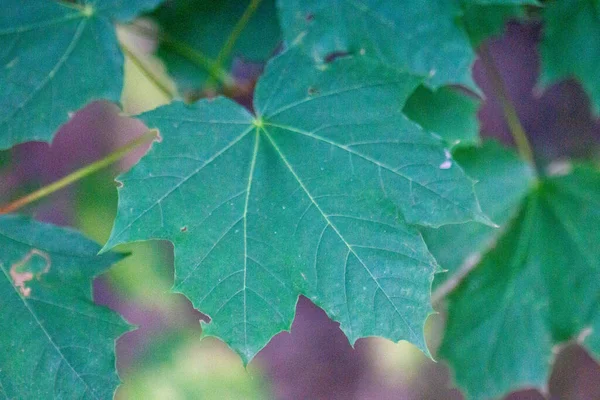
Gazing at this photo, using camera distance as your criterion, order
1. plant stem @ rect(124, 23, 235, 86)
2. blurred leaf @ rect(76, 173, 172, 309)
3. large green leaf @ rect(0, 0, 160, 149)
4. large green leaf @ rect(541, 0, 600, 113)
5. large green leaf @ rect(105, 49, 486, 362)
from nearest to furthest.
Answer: large green leaf @ rect(105, 49, 486, 362)
large green leaf @ rect(0, 0, 160, 149)
large green leaf @ rect(541, 0, 600, 113)
plant stem @ rect(124, 23, 235, 86)
blurred leaf @ rect(76, 173, 172, 309)

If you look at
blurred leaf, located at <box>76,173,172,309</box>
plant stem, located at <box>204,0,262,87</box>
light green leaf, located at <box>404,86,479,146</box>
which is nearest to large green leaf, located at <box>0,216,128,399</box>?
plant stem, located at <box>204,0,262,87</box>

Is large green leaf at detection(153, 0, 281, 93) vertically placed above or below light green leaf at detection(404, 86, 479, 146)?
above

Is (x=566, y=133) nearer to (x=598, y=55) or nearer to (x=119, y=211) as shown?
(x=598, y=55)

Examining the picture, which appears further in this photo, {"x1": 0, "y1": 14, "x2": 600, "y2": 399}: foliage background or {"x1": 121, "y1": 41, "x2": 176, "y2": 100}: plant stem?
{"x1": 0, "y1": 14, "x2": 600, "y2": 399}: foliage background

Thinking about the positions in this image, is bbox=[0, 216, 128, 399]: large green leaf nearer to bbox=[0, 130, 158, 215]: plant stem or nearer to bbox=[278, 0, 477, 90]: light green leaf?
bbox=[0, 130, 158, 215]: plant stem

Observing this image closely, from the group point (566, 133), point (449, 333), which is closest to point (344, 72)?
point (449, 333)

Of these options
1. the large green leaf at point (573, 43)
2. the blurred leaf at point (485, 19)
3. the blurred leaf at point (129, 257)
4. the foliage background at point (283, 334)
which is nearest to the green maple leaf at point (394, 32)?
the blurred leaf at point (485, 19)

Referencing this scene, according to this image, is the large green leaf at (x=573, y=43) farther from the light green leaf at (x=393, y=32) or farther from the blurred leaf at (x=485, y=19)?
the light green leaf at (x=393, y=32)
